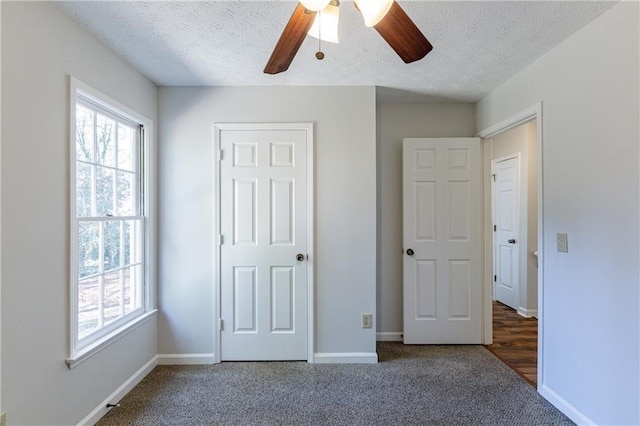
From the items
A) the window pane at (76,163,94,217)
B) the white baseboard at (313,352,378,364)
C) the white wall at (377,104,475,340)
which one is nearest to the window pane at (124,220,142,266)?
the window pane at (76,163,94,217)

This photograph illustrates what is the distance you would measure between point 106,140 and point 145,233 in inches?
30.4

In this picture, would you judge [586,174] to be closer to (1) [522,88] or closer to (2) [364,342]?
(1) [522,88]

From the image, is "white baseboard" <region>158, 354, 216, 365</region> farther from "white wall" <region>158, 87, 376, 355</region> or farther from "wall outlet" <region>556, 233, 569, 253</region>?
"wall outlet" <region>556, 233, 569, 253</region>

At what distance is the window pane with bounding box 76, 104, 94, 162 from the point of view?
5.85ft

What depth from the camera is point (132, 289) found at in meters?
2.32

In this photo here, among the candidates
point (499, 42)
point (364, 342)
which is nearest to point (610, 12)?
point (499, 42)

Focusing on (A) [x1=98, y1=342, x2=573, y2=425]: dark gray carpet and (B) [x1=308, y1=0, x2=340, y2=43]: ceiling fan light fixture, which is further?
(A) [x1=98, y1=342, x2=573, y2=425]: dark gray carpet

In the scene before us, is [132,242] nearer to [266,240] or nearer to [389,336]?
[266,240]

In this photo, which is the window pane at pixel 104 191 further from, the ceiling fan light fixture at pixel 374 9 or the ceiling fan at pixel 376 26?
A: the ceiling fan light fixture at pixel 374 9

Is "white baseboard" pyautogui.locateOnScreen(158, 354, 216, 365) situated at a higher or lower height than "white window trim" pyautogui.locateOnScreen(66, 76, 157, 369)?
lower

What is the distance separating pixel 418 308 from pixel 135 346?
2433 millimetres

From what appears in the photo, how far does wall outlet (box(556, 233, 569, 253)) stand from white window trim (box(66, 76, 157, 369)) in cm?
290

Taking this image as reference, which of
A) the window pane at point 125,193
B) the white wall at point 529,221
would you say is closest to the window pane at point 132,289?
the window pane at point 125,193

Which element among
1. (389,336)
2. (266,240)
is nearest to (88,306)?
(266,240)
